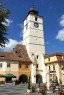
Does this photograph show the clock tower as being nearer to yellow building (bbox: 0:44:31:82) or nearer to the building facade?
the building facade

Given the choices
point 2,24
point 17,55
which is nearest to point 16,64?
point 17,55

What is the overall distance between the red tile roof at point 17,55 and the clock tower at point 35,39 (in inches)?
60.4

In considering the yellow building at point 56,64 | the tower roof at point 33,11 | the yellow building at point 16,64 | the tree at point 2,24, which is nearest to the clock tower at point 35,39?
the tower roof at point 33,11

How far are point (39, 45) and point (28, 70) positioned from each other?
9443 millimetres

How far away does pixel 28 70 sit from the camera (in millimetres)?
54656

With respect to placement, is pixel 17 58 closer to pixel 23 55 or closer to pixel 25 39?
pixel 23 55

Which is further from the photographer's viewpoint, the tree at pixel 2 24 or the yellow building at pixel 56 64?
the yellow building at pixel 56 64

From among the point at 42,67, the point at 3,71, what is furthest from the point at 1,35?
the point at 42,67

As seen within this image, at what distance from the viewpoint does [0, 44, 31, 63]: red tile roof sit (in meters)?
53.0

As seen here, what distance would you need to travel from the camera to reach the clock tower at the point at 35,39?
57.4m

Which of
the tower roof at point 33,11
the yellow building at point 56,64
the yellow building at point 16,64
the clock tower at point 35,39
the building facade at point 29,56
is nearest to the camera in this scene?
the yellow building at point 16,64

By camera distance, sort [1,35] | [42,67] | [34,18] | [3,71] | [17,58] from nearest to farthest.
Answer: [1,35]
[3,71]
[17,58]
[42,67]
[34,18]

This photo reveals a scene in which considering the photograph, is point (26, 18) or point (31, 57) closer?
point (31, 57)

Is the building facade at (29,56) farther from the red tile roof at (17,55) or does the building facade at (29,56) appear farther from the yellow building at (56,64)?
the yellow building at (56,64)
